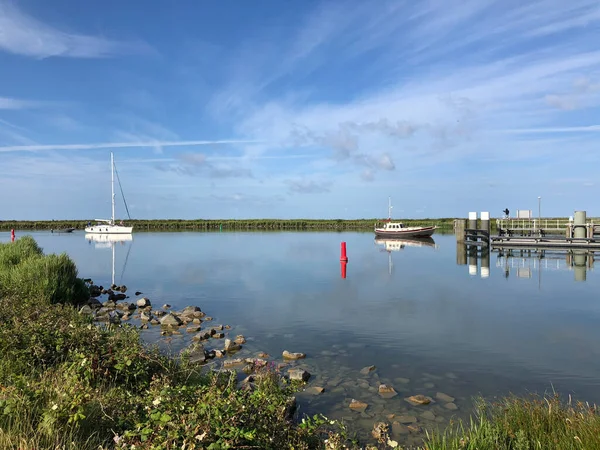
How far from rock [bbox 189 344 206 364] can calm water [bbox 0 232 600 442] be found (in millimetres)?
1265

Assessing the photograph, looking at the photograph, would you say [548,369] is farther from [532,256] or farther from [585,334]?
[532,256]

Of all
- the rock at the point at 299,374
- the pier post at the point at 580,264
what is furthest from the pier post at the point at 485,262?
the rock at the point at 299,374

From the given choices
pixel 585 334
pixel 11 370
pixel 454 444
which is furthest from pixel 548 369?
pixel 11 370

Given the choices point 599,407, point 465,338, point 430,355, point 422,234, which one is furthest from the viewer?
point 422,234

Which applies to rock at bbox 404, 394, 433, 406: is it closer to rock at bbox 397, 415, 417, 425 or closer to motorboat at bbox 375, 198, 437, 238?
rock at bbox 397, 415, 417, 425

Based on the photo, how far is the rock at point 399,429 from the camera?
23.2ft

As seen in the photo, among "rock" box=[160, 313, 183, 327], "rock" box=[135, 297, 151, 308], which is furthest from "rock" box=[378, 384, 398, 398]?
"rock" box=[135, 297, 151, 308]

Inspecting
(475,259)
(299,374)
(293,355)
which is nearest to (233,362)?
(293,355)

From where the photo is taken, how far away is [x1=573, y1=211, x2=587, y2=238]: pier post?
39281 mm

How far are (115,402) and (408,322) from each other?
11315 mm

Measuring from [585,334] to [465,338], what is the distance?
3927 millimetres

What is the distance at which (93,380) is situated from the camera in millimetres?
6840

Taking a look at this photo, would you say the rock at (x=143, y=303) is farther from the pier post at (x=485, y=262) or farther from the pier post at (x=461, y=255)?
the pier post at (x=461, y=255)

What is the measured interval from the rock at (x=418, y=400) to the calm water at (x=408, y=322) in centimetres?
20
